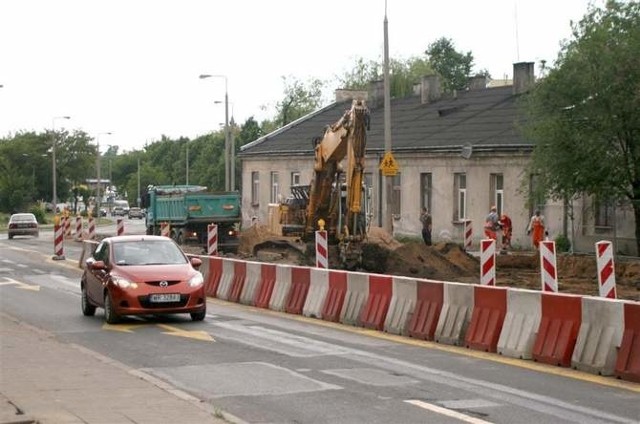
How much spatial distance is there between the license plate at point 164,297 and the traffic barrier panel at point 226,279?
573cm

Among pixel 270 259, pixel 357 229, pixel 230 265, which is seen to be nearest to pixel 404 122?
pixel 270 259

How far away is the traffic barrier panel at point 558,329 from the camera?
1392 cm

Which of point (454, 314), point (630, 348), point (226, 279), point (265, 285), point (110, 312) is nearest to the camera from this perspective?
point (630, 348)

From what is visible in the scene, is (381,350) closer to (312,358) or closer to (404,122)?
(312,358)

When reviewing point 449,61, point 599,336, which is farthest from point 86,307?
point 449,61

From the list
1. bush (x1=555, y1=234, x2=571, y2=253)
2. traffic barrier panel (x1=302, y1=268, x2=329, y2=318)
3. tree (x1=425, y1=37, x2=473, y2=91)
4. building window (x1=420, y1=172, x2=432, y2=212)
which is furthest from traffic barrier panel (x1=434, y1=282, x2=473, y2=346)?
tree (x1=425, y1=37, x2=473, y2=91)

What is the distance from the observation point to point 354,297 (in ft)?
64.8

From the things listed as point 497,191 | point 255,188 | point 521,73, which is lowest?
point 497,191

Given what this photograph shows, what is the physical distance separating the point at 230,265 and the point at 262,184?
139ft

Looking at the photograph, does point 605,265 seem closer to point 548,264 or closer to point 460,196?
point 548,264

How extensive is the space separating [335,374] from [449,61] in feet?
393

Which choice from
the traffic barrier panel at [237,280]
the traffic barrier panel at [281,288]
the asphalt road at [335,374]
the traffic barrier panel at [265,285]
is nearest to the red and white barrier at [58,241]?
the traffic barrier panel at [237,280]

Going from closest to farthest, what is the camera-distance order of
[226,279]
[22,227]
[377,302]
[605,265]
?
[605,265]
[377,302]
[226,279]
[22,227]

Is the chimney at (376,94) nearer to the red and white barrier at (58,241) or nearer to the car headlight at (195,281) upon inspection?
the red and white barrier at (58,241)
